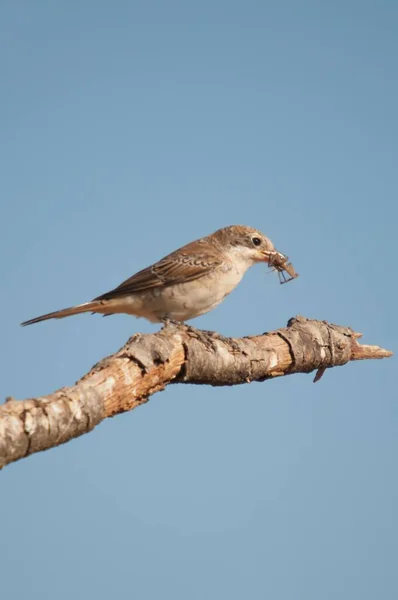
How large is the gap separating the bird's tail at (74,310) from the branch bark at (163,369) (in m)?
1.70

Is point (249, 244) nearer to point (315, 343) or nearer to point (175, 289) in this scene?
point (175, 289)

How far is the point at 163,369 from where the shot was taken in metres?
6.58

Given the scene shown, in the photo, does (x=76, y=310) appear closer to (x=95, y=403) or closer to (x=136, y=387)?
(x=136, y=387)

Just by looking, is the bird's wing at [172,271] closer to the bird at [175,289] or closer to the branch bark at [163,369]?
the bird at [175,289]

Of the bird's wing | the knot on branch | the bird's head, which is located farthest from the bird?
the knot on branch

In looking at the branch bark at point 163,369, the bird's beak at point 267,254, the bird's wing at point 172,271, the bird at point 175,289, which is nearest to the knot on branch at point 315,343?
the branch bark at point 163,369

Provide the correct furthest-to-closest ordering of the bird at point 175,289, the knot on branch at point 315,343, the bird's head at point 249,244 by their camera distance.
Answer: the bird's head at point 249,244 → the bird at point 175,289 → the knot on branch at point 315,343

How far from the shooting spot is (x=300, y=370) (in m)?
8.30

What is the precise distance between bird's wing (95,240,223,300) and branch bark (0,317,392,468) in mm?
1188

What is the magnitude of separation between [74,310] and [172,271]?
44.4 inches

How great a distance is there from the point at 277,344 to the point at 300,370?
0.42 meters

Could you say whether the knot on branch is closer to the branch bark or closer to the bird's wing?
the branch bark

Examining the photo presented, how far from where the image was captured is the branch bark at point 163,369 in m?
5.02

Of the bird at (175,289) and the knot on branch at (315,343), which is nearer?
the knot on branch at (315,343)
